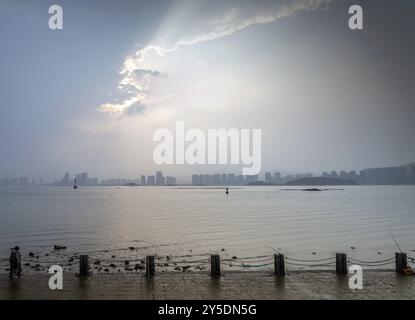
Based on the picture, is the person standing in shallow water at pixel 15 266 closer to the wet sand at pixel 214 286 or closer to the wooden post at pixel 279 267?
the wet sand at pixel 214 286

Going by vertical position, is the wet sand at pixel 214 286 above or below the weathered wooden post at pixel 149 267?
below

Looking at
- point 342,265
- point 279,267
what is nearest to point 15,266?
point 279,267

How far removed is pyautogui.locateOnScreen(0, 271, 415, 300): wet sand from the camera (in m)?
14.7

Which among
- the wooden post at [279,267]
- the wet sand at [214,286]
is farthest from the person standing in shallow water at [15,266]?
the wooden post at [279,267]

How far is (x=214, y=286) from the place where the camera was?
16.2 metres

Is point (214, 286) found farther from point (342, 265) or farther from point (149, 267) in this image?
point (342, 265)

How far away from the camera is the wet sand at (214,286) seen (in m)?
14.7

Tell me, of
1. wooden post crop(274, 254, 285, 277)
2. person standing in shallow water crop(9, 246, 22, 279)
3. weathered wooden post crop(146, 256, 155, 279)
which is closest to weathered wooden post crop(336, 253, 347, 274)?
wooden post crop(274, 254, 285, 277)

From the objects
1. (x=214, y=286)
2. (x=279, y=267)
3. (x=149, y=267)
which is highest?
(x=149, y=267)

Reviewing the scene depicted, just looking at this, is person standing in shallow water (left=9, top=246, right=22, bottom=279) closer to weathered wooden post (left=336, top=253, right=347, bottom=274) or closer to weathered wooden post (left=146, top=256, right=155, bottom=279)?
weathered wooden post (left=146, top=256, right=155, bottom=279)

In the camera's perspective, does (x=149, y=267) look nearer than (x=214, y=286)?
No

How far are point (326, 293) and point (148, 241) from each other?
119 ft
